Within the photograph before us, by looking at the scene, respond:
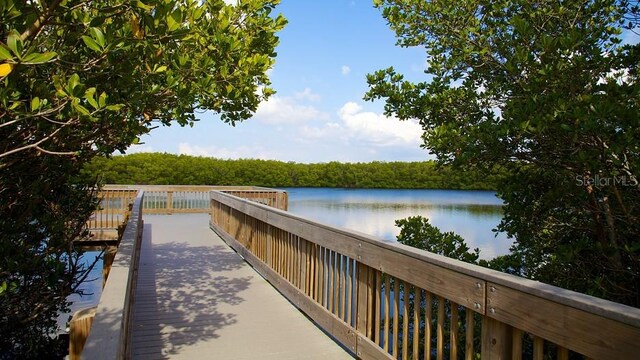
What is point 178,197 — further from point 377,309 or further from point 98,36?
point 98,36

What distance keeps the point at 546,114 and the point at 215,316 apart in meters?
3.74

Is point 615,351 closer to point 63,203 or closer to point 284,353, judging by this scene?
point 284,353

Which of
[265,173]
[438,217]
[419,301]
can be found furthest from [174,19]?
[265,173]

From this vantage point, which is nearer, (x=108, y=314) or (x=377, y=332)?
(x=108, y=314)

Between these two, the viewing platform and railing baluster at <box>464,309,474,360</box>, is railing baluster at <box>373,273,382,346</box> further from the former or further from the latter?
railing baluster at <box>464,309,474,360</box>

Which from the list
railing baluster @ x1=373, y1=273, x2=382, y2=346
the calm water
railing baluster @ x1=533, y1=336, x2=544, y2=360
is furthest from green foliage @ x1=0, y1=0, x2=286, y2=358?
the calm water

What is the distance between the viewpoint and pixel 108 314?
6.62ft

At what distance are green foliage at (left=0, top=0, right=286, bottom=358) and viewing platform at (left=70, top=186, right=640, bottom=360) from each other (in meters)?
0.89

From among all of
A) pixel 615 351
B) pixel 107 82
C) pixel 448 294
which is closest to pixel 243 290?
pixel 107 82

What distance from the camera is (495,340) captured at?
2285mm

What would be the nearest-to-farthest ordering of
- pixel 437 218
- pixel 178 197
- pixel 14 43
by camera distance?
pixel 14 43
pixel 178 197
pixel 437 218

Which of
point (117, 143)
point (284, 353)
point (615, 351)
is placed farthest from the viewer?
point (117, 143)

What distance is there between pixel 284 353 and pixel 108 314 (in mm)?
2101

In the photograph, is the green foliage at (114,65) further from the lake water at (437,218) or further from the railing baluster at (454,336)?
the lake water at (437,218)
